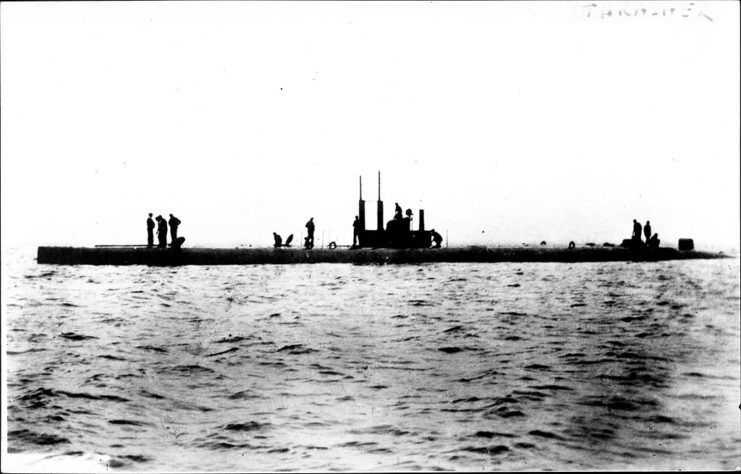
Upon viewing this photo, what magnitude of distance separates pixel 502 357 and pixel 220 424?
19.4 feet

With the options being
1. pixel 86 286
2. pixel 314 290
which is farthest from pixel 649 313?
pixel 86 286

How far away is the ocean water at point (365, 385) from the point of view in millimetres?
9000

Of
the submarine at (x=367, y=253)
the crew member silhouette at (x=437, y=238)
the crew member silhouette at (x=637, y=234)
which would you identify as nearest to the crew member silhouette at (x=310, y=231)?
the submarine at (x=367, y=253)

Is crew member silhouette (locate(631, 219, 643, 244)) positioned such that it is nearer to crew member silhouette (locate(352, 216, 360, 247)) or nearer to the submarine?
the submarine

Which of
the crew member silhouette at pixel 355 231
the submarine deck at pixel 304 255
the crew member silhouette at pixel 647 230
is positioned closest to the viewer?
the submarine deck at pixel 304 255

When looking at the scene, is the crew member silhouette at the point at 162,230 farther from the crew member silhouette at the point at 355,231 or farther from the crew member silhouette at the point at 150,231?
the crew member silhouette at the point at 355,231

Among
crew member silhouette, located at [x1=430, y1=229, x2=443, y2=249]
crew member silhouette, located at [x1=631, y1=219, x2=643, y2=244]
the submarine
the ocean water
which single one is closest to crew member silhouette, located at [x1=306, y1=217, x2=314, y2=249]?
the submarine

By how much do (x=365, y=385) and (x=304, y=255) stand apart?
21.6 m

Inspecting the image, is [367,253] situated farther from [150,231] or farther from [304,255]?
[150,231]

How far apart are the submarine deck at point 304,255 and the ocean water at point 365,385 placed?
9877 mm

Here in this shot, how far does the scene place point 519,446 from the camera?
9055 mm

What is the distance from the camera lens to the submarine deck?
104 ft

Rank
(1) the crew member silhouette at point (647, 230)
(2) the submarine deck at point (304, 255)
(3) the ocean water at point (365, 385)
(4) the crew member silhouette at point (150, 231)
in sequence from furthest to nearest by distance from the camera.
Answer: (1) the crew member silhouette at point (647, 230) < (2) the submarine deck at point (304, 255) < (4) the crew member silhouette at point (150, 231) < (3) the ocean water at point (365, 385)

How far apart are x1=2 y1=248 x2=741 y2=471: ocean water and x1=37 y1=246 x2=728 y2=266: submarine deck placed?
9877 mm
